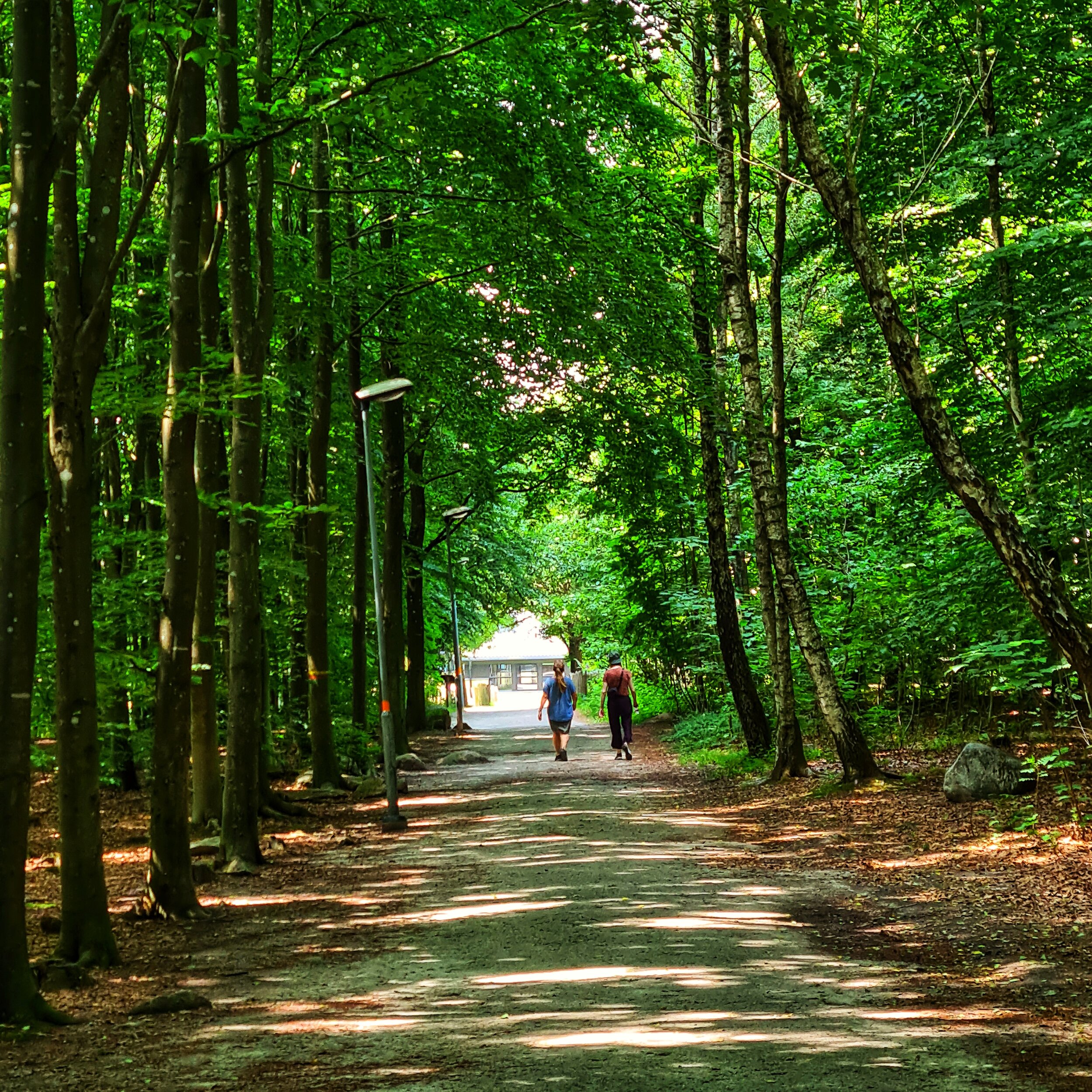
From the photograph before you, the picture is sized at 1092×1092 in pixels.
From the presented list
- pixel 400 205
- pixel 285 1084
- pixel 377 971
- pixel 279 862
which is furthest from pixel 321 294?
pixel 285 1084

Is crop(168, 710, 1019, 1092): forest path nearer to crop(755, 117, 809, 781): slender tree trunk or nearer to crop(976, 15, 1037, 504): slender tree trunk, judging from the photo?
crop(755, 117, 809, 781): slender tree trunk

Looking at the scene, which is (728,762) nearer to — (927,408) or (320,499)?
(320,499)

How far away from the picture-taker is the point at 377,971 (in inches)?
281

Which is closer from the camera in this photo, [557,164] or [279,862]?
[279,862]

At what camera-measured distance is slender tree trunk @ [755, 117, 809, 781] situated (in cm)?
1500

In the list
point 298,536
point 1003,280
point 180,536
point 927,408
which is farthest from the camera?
point 298,536

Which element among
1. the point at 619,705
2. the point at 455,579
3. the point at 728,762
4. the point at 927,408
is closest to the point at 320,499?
the point at 728,762

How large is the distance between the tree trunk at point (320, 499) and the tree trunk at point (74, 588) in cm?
829

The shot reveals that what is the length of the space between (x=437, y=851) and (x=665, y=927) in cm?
491

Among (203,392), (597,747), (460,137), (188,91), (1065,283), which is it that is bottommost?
(597,747)

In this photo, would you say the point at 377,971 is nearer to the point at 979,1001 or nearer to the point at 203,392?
the point at 979,1001

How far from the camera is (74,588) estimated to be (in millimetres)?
7512

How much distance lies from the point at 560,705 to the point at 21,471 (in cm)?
1600

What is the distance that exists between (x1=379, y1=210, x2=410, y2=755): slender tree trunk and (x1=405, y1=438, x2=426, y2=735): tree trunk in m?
4.93
